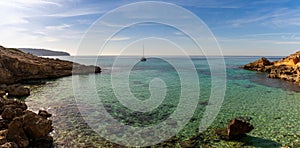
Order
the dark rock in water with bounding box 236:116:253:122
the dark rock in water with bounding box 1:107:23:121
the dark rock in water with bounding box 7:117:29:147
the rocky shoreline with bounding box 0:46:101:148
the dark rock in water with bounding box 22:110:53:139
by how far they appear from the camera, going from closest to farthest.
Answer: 1. the dark rock in water with bounding box 7:117:29:147
2. the rocky shoreline with bounding box 0:46:101:148
3. the dark rock in water with bounding box 22:110:53:139
4. the dark rock in water with bounding box 1:107:23:121
5. the dark rock in water with bounding box 236:116:253:122

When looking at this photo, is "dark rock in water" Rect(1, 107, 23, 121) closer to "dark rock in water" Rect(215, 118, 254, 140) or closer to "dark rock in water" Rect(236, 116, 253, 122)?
"dark rock in water" Rect(215, 118, 254, 140)

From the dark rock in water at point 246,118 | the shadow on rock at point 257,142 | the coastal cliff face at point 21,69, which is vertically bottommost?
the shadow on rock at point 257,142

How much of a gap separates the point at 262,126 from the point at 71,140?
1336 cm

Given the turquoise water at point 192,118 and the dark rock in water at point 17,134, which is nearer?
the dark rock in water at point 17,134

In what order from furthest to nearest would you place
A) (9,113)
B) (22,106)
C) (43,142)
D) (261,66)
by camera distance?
(261,66) < (22,106) < (9,113) < (43,142)

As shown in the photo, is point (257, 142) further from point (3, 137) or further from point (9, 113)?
point (9, 113)

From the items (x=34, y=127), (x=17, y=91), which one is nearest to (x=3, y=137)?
(x=34, y=127)

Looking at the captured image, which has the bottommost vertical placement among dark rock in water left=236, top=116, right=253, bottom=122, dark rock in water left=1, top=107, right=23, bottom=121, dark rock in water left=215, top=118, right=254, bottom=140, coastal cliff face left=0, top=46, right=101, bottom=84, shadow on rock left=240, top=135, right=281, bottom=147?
shadow on rock left=240, top=135, right=281, bottom=147

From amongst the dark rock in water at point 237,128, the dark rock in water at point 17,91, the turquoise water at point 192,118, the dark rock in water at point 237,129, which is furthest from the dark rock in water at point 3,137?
the dark rock in water at point 17,91

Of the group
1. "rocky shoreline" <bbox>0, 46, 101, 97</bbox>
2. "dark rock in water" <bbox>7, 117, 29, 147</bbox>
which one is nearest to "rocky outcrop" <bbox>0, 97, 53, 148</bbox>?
"dark rock in water" <bbox>7, 117, 29, 147</bbox>

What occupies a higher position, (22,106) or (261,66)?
(261,66)

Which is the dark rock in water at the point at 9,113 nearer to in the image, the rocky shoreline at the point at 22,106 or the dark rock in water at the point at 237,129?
the rocky shoreline at the point at 22,106

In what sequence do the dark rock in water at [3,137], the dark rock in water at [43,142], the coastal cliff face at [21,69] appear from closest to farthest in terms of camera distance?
the dark rock in water at [3,137] < the dark rock in water at [43,142] < the coastal cliff face at [21,69]

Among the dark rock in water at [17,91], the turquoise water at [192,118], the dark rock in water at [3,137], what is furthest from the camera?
the dark rock in water at [17,91]
